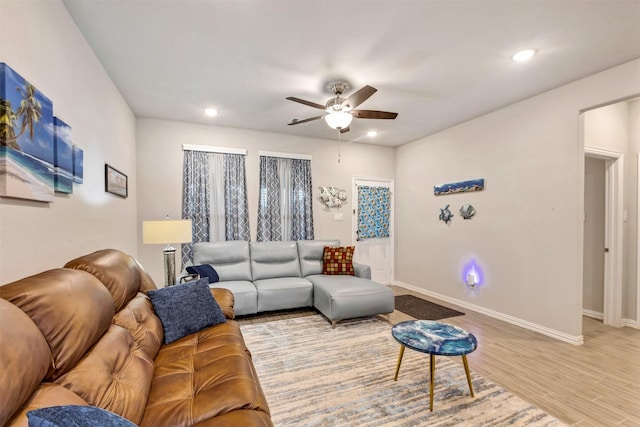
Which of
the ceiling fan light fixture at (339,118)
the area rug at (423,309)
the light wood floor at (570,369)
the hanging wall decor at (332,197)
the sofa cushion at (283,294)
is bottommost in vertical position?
the area rug at (423,309)

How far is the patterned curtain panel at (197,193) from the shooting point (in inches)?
160

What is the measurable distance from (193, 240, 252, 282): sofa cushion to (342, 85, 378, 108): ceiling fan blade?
7.91ft

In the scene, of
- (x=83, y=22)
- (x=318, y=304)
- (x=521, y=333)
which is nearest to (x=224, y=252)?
(x=318, y=304)

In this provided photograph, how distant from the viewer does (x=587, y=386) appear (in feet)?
7.02

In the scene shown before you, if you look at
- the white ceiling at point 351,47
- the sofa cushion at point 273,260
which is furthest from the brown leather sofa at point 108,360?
the sofa cushion at point 273,260

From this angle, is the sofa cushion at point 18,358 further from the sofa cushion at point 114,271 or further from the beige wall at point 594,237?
the beige wall at point 594,237

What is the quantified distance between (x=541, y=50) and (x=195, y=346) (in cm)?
353

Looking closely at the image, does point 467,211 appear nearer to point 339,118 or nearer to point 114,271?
point 339,118

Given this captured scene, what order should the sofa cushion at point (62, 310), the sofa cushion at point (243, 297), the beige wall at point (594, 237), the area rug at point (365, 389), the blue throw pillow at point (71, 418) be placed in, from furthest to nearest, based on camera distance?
the beige wall at point (594, 237)
the sofa cushion at point (243, 297)
the area rug at point (365, 389)
the sofa cushion at point (62, 310)
the blue throw pillow at point (71, 418)

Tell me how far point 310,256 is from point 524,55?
332 centimetres

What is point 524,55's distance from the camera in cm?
240

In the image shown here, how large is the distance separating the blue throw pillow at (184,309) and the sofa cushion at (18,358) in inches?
42.5

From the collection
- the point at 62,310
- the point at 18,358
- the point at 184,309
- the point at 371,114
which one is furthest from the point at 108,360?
the point at 371,114

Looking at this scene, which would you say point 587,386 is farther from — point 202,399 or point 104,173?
point 104,173
